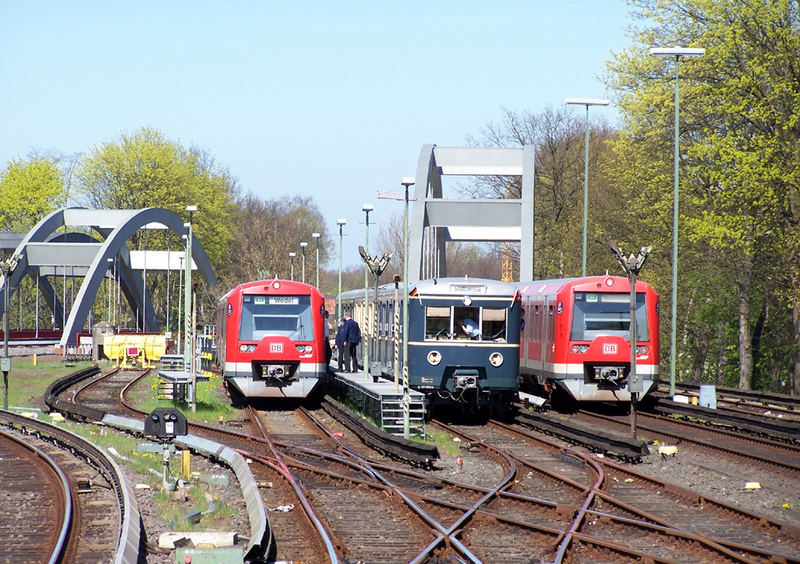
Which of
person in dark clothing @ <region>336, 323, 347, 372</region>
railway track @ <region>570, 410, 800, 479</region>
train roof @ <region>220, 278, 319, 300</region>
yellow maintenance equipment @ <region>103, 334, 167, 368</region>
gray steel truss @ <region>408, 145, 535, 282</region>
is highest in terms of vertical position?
gray steel truss @ <region>408, 145, 535, 282</region>

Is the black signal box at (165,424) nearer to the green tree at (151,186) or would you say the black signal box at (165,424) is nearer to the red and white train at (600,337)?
the red and white train at (600,337)

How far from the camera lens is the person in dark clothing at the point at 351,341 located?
27.7 meters

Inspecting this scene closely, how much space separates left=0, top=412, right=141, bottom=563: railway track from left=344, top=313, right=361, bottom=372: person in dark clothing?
30.3 ft

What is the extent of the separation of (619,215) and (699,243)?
7804mm

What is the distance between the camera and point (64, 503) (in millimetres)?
12961

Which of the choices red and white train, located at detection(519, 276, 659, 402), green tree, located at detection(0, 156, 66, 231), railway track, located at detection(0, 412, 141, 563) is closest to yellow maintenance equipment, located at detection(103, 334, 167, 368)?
A: red and white train, located at detection(519, 276, 659, 402)

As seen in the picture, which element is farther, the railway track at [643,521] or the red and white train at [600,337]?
the red and white train at [600,337]

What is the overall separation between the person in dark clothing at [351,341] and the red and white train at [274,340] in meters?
2.84

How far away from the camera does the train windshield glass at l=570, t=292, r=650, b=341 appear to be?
2333 cm

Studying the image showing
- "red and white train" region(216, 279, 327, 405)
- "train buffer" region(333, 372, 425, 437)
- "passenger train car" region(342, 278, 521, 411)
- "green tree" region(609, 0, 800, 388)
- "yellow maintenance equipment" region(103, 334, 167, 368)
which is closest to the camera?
"train buffer" region(333, 372, 425, 437)

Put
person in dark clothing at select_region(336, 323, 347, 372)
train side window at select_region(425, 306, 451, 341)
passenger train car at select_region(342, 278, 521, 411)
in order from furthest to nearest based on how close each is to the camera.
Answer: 1. person in dark clothing at select_region(336, 323, 347, 372)
2. train side window at select_region(425, 306, 451, 341)
3. passenger train car at select_region(342, 278, 521, 411)

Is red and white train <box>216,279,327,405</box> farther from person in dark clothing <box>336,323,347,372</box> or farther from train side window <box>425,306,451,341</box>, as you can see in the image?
train side window <box>425,306,451,341</box>

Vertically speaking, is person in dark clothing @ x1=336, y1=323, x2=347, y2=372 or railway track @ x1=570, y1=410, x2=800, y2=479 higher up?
person in dark clothing @ x1=336, y1=323, x2=347, y2=372

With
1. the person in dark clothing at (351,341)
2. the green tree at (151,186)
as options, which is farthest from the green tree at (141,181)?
the person in dark clothing at (351,341)
